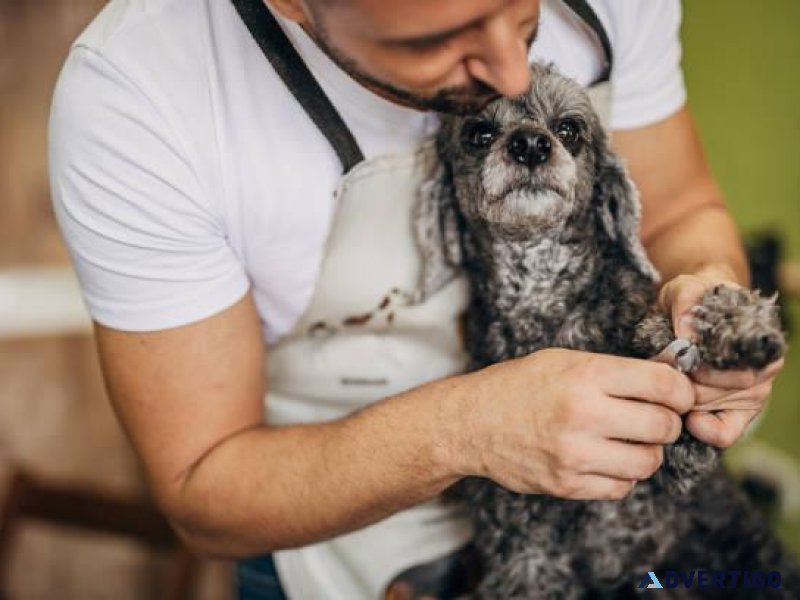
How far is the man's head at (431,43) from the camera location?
2.42ft

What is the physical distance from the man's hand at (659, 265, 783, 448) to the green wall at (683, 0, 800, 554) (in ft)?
2.04

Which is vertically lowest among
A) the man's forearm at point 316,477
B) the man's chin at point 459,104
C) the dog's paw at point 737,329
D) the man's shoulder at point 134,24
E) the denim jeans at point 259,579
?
the denim jeans at point 259,579

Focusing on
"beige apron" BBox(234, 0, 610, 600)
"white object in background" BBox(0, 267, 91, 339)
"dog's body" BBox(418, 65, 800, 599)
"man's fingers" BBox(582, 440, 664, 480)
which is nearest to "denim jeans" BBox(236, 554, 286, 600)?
"beige apron" BBox(234, 0, 610, 600)

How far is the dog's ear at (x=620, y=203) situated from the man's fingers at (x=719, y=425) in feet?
A: 0.43

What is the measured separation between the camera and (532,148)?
81 cm

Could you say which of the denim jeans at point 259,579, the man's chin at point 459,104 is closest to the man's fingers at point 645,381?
the man's chin at point 459,104

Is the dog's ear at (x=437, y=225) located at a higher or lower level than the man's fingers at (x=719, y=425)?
higher

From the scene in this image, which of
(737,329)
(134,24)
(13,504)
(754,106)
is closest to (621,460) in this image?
(737,329)

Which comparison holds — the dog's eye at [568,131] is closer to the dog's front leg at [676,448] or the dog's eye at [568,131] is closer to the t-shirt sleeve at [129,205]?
the dog's front leg at [676,448]

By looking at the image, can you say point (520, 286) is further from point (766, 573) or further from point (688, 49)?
point (688, 49)

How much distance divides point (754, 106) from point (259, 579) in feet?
3.10

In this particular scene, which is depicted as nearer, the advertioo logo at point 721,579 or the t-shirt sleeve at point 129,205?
the t-shirt sleeve at point 129,205

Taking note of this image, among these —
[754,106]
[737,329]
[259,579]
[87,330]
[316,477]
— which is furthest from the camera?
[87,330]

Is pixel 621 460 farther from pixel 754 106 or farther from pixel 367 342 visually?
pixel 754 106
